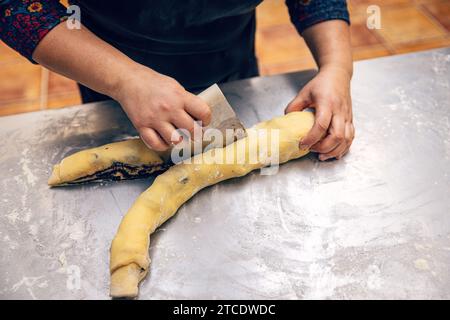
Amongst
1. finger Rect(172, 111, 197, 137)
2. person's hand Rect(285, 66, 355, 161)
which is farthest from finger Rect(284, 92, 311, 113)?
finger Rect(172, 111, 197, 137)

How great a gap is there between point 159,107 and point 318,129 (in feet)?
0.89

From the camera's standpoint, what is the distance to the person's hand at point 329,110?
75cm

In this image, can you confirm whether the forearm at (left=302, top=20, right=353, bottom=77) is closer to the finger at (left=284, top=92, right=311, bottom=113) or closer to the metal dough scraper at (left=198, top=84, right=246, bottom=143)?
the finger at (left=284, top=92, right=311, bottom=113)

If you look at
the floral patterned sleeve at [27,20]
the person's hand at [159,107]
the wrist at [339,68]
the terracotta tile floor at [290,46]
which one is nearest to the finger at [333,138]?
the wrist at [339,68]

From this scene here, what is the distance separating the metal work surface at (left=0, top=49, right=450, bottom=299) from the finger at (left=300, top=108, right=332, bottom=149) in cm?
4

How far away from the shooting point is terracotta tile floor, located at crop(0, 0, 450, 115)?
1713 mm

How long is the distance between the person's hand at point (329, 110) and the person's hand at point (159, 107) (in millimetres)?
200

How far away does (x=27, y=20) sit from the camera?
0.67 meters

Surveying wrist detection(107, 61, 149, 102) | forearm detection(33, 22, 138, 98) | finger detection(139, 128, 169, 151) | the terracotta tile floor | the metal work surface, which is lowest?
the terracotta tile floor

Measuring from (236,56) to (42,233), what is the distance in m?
0.51

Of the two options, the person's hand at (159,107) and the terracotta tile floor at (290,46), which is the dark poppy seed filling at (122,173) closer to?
the person's hand at (159,107)
